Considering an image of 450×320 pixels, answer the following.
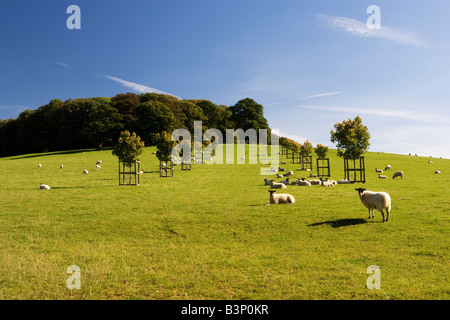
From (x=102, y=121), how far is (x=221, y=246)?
83.7 metres

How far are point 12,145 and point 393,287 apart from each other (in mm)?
130225

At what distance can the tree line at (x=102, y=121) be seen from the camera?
8712cm

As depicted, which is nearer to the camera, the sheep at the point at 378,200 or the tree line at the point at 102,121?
the sheep at the point at 378,200

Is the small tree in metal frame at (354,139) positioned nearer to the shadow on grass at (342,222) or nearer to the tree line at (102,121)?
the shadow on grass at (342,222)

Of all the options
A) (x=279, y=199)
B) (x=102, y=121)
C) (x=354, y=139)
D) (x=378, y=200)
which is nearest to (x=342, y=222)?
(x=378, y=200)

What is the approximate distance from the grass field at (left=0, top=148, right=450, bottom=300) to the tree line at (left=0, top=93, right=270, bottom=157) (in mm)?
61981

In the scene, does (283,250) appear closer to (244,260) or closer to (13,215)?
(244,260)

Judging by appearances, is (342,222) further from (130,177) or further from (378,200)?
(130,177)

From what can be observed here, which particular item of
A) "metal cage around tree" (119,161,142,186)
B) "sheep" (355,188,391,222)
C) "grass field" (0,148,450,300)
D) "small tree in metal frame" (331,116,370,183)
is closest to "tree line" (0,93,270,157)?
"metal cage around tree" (119,161,142,186)

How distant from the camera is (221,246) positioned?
15.0m

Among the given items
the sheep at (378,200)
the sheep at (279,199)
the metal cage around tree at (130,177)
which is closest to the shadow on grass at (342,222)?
the sheep at (378,200)

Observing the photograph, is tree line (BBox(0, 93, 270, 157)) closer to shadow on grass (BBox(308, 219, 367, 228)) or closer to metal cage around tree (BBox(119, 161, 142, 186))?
metal cage around tree (BBox(119, 161, 142, 186))

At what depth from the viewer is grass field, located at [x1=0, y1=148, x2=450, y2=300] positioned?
32.8 ft

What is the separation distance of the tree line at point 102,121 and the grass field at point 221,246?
6198 cm
